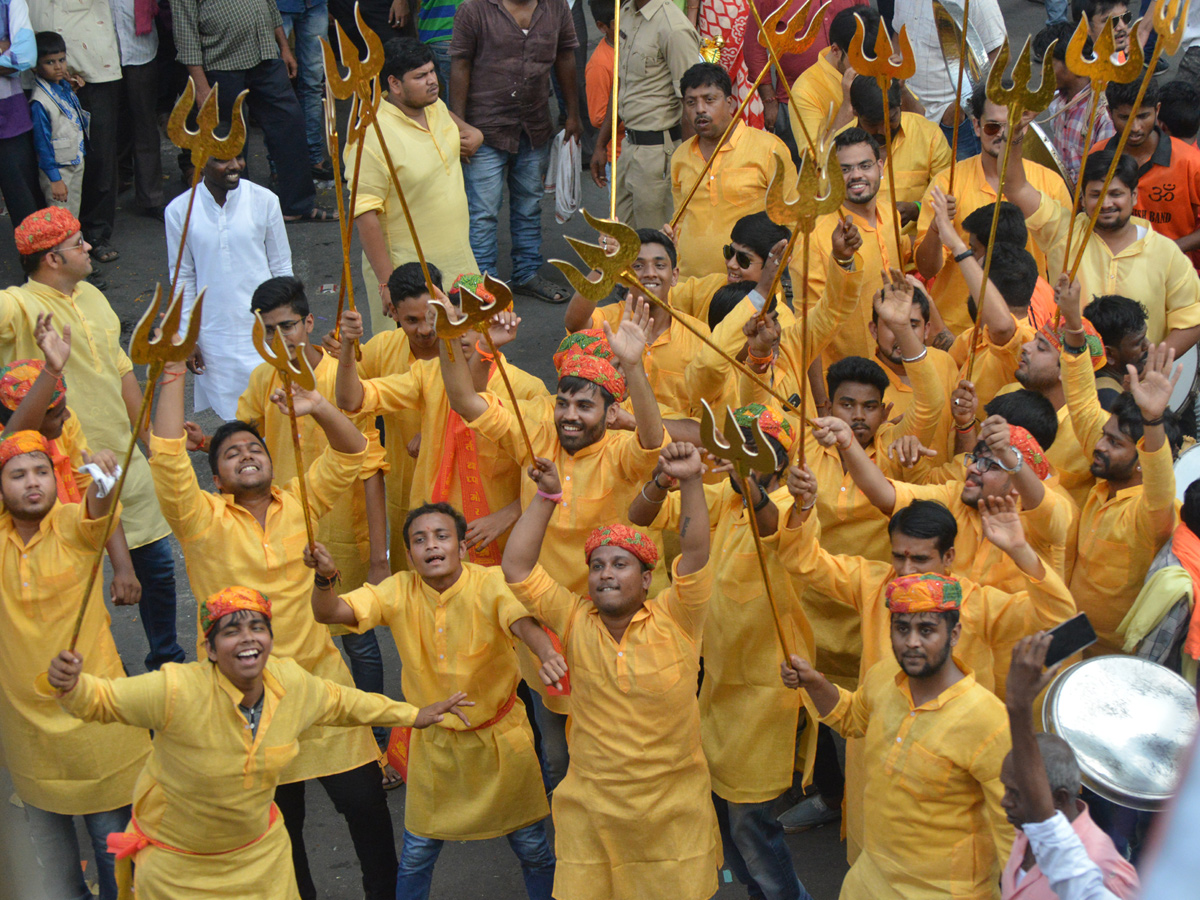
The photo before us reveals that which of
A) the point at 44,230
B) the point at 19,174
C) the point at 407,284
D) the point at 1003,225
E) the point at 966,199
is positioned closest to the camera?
the point at 407,284

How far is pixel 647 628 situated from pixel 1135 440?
71.4 inches

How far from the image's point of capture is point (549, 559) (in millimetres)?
4738

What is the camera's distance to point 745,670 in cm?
453

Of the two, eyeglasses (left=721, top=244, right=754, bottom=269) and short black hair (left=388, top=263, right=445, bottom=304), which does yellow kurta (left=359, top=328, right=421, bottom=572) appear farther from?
eyeglasses (left=721, top=244, right=754, bottom=269)

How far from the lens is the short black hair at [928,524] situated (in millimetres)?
4031

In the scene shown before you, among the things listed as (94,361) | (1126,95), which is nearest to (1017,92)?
(1126,95)

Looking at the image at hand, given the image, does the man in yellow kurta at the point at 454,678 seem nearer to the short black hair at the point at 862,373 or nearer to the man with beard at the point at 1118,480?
the short black hair at the point at 862,373

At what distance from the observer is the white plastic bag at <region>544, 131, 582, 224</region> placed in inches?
340

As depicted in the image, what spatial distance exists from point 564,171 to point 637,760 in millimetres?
5494

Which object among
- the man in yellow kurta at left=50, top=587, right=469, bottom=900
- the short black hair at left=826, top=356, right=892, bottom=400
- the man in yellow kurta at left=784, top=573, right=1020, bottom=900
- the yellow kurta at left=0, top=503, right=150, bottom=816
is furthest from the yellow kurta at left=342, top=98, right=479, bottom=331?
the man in yellow kurta at left=784, top=573, right=1020, bottom=900

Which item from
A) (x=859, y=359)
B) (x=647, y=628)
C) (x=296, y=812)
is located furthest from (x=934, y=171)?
(x=296, y=812)

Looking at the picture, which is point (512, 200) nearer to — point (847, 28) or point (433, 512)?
point (847, 28)

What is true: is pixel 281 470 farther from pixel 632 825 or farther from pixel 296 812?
pixel 632 825

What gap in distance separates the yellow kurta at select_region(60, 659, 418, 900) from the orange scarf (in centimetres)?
274
